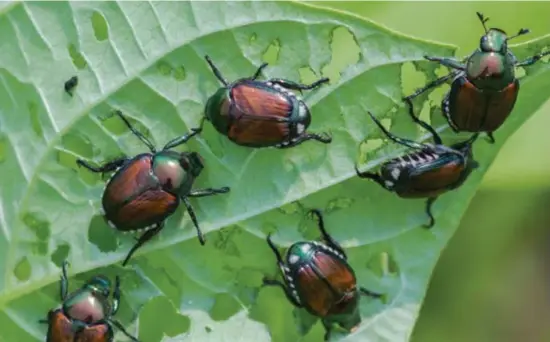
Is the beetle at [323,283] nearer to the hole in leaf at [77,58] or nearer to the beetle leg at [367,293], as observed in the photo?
the beetle leg at [367,293]

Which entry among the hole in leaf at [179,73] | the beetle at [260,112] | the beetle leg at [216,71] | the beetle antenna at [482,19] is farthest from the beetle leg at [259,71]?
the beetle antenna at [482,19]

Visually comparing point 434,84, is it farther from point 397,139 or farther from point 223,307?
point 223,307

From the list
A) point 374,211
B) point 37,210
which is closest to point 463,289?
point 374,211

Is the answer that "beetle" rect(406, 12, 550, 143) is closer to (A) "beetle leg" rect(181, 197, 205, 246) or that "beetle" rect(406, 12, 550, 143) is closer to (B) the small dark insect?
(A) "beetle leg" rect(181, 197, 205, 246)

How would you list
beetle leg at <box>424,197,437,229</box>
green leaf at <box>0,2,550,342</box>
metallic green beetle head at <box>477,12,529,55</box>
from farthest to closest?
metallic green beetle head at <box>477,12,529,55</box> < beetle leg at <box>424,197,437,229</box> < green leaf at <box>0,2,550,342</box>

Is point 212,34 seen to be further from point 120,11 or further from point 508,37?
point 508,37

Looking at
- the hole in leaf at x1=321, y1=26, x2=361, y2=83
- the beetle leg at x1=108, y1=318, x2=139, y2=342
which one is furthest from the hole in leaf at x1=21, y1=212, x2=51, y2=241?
the hole in leaf at x1=321, y1=26, x2=361, y2=83
